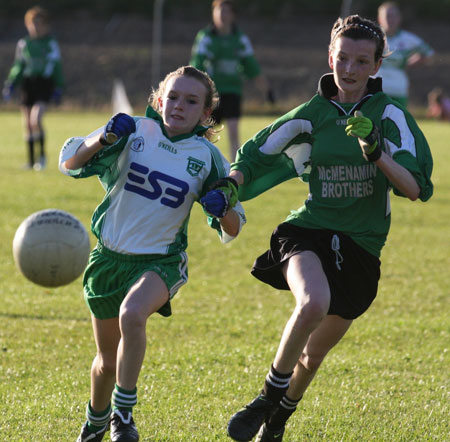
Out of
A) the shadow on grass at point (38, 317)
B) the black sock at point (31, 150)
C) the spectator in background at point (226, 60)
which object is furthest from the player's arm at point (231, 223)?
the black sock at point (31, 150)

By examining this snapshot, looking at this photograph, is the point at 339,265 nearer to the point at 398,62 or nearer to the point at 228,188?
the point at 228,188

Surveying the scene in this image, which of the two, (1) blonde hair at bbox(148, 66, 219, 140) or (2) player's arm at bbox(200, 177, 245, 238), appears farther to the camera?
(1) blonde hair at bbox(148, 66, 219, 140)

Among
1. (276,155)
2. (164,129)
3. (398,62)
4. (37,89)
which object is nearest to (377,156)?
(276,155)

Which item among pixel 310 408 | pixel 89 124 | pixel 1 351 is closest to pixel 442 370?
pixel 310 408

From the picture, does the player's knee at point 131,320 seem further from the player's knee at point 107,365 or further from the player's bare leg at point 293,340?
the player's bare leg at point 293,340

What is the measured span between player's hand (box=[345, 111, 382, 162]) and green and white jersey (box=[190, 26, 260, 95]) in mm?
9786

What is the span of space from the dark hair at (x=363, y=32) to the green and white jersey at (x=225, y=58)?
30.2ft

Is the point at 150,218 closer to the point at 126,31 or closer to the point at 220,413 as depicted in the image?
the point at 220,413

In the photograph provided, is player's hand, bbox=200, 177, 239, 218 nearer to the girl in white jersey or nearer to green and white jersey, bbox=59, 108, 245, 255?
the girl in white jersey

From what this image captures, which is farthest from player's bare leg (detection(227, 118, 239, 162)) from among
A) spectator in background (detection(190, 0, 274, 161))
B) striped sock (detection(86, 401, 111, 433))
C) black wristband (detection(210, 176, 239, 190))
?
striped sock (detection(86, 401, 111, 433))

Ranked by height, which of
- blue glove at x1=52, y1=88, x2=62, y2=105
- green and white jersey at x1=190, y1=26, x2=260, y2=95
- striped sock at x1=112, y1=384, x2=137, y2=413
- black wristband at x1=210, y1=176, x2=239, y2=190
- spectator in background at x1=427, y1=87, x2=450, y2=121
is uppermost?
black wristband at x1=210, y1=176, x2=239, y2=190

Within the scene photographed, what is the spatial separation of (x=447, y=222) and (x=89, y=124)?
1876cm

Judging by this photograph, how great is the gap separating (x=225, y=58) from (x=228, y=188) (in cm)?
999

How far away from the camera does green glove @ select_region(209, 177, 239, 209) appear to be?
379cm
